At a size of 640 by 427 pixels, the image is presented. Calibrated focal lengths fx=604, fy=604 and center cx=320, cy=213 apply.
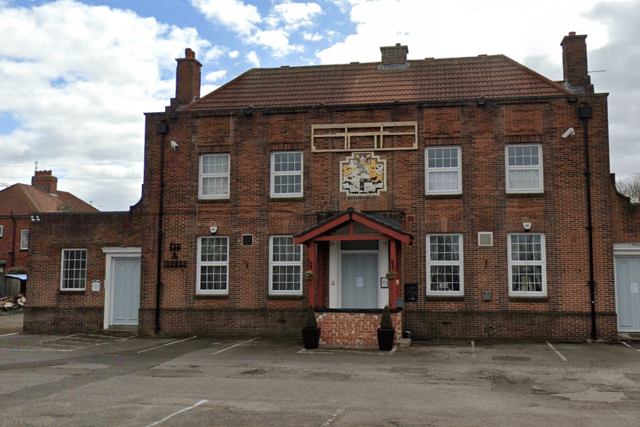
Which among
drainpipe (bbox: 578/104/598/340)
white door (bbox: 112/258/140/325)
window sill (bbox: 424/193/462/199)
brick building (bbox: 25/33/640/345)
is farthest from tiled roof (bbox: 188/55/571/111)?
white door (bbox: 112/258/140/325)

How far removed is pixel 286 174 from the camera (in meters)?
19.3

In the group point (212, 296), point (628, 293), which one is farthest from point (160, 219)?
point (628, 293)

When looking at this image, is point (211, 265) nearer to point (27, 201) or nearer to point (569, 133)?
point (569, 133)

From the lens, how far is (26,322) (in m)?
20.5

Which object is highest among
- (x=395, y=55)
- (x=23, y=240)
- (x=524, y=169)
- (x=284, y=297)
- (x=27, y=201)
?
(x=395, y=55)

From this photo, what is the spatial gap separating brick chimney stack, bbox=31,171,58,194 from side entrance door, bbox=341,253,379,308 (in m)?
38.7

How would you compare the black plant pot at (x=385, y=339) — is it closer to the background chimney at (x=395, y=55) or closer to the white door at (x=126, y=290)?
the white door at (x=126, y=290)

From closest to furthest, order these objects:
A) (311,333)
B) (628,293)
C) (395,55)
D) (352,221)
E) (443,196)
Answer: (311,333) < (352,221) < (628,293) < (443,196) < (395,55)

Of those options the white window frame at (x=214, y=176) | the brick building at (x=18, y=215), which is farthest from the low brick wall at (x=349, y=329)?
the brick building at (x=18, y=215)

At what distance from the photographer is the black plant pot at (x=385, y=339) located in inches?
598

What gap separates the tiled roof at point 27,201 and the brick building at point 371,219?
26.6 meters

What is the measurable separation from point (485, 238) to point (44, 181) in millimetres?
42074

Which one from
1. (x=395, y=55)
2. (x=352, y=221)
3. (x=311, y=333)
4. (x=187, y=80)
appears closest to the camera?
(x=311, y=333)

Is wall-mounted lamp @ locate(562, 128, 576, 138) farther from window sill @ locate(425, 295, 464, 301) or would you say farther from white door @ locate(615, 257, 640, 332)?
window sill @ locate(425, 295, 464, 301)
